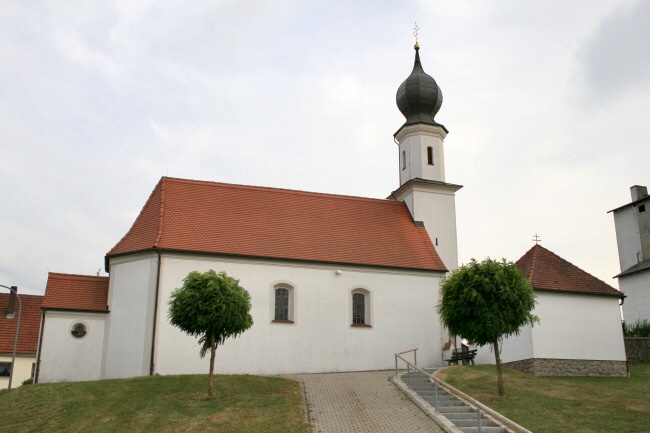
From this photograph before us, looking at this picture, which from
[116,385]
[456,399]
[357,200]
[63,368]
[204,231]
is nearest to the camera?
[456,399]

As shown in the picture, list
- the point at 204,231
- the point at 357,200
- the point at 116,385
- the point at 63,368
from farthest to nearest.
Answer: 1. the point at 357,200
2. the point at 204,231
3. the point at 63,368
4. the point at 116,385

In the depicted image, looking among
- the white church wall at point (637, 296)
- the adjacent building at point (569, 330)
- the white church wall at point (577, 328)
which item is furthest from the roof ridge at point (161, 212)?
the white church wall at point (637, 296)

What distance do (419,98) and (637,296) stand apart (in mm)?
20724

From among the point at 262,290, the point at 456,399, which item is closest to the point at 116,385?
the point at 262,290

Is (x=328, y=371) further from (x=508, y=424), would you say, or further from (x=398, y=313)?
(x=508, y=424)

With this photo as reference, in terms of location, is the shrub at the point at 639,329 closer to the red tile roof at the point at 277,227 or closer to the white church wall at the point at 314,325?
the red tile roof at the point at 277,227

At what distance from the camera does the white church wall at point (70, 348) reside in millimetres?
25891

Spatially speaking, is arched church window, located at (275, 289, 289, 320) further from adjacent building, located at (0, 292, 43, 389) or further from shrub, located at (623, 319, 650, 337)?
shrub, located at (623, 319, 650, 337)

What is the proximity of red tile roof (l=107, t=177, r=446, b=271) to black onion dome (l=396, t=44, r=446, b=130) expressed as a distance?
5.41m

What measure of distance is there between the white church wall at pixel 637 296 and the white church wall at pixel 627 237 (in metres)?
3.31

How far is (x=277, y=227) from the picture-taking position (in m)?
29.9

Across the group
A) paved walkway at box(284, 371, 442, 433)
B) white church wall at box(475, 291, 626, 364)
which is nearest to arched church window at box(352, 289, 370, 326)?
paved walkway at box(284, 371, 442, 433)

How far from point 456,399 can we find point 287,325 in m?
9.24

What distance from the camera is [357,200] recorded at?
110 feet
